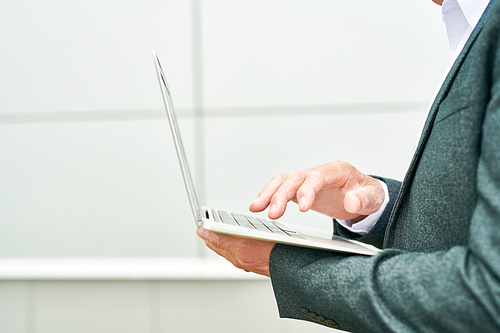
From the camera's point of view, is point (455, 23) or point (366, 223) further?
point (366, 223)

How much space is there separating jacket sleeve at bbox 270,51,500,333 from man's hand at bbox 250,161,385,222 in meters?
0.11

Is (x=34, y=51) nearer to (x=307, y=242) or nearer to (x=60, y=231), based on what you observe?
(x=60, y=231)

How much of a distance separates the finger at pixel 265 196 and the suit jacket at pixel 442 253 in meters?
0.11

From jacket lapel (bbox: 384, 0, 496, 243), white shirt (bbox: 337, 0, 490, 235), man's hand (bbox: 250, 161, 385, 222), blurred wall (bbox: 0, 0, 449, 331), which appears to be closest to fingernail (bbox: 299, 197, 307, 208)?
man's hand (bbox: 250, 161, 385, 222)

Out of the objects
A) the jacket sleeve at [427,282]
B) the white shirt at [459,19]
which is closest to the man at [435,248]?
the jacket sleeve at [427,282]

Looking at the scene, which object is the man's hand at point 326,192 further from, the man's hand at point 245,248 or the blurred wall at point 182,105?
the blurred wall at point 182,105

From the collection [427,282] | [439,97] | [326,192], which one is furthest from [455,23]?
[427,282]

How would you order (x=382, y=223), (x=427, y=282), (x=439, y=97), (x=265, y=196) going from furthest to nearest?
(x=382, y=223) < (x=265, y=196) < (x=439, y=97) < (x=427, y=282)

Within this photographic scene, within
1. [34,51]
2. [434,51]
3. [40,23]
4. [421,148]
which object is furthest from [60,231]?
[434,51]

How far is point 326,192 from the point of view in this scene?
78 centimetres

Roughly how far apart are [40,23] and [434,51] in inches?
62.4

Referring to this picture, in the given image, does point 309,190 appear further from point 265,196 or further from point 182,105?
point 182,105

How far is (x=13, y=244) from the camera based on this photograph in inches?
62.5

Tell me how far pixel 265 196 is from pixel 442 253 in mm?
276
